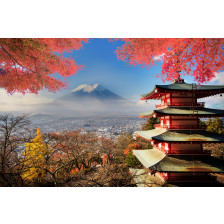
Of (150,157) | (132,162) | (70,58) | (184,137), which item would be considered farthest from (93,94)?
(132,162)

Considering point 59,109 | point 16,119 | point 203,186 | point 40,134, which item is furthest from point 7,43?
point 203,186

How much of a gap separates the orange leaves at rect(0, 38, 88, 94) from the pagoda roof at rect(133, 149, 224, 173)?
2.87m

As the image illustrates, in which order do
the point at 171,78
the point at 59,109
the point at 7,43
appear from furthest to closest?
the point at 59,109 → the point at 171,78 → the point at 7,43

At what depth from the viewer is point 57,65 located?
2.66 metres

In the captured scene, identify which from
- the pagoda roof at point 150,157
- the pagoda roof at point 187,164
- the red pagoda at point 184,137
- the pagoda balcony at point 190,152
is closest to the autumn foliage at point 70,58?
the red pagoda at point 184,137

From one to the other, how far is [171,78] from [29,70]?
338 cm

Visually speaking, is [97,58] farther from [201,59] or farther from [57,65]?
[201,59]

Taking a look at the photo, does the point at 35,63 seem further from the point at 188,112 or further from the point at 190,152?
the point at 190,152

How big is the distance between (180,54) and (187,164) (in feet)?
7.70

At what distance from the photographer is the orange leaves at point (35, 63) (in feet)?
7.69

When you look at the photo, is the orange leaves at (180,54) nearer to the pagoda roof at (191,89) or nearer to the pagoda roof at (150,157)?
the pagoda roof at (191,89)

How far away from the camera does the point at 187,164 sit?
245cm

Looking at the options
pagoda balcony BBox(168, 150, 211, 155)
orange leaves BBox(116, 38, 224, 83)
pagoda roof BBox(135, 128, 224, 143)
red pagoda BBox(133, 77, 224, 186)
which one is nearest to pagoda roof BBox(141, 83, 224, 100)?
red pagoda BBox(133, 77, 224, 186)
